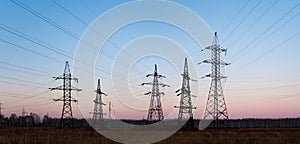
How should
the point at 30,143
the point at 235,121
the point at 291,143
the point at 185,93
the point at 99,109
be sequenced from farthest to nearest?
the point at 235,121
the point at 99,109
the point at 185,93
the point at 291,143
the point at 30,143

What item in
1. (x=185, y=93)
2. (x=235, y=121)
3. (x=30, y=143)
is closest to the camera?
(x=30, y=143)

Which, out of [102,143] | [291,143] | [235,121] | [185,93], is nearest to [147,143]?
[102,143]

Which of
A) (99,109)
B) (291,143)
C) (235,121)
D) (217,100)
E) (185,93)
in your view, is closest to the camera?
(291,143)

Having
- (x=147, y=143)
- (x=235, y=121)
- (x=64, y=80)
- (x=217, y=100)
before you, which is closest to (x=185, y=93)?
(x=217, y=100)

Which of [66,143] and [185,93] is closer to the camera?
[66,143]

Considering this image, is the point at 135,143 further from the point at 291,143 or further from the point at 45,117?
the point at 45,117

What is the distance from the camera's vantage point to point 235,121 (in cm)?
16412

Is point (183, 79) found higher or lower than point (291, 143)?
higher

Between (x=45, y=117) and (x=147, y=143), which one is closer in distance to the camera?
(x=147, y=143)

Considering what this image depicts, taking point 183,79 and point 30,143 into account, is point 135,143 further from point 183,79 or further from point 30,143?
point 183,79

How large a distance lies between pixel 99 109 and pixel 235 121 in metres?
103

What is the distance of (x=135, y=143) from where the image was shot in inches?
811

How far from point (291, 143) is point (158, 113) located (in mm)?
36996

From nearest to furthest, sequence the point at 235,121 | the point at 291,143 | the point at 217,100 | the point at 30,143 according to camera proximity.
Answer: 1. the point at 30,143
2. the point at 291,143
3. the point at 217,100
4. the point at 235,121
